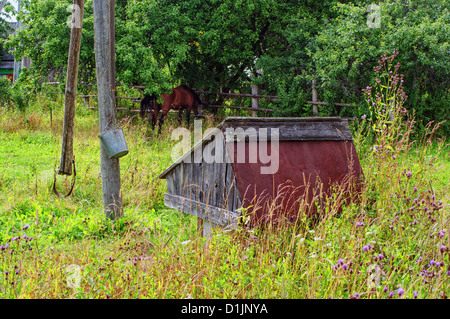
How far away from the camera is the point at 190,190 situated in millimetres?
4992

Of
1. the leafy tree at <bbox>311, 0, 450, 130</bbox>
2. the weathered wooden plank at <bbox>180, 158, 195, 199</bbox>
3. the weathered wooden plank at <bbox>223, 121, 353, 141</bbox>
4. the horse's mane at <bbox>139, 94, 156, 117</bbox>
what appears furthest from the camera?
the horse's mane at <bbox>139, 94, 156, 117</bbox>

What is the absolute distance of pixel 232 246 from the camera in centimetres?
370

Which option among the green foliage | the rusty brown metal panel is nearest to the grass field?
the rusty brown metal panel

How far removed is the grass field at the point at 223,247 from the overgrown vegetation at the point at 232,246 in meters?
0.02

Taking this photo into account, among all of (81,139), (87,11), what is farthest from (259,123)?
(87,11)

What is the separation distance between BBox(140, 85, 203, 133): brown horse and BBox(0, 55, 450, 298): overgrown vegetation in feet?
19.3

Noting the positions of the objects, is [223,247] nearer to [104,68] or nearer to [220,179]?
[220,179]

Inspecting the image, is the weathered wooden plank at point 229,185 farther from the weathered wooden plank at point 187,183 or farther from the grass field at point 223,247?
the weathered wooden plank at point 187,183

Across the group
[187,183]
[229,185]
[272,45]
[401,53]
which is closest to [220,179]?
[229,185]

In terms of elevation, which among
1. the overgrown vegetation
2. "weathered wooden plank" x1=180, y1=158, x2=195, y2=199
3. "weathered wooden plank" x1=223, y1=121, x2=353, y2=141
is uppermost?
"weathered wooden plank" x1=223, y1=121, x2=353, y2=141

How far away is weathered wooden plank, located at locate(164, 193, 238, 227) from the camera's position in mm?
4215

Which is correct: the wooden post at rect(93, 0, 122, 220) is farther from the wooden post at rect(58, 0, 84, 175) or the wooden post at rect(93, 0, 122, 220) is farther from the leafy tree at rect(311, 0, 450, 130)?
the leafy tree at rect(311, 0, 450, 130)
